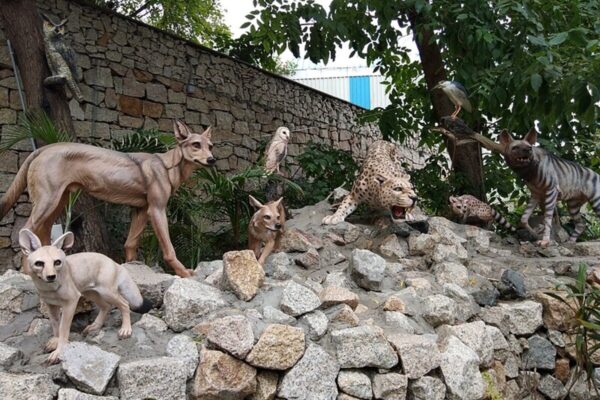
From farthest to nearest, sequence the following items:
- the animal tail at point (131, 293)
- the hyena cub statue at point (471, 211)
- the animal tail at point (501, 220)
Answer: the animal tail at point (501, 220)
the hyena cub statue at point (471, 211)
the animal tail at point (131, 293)

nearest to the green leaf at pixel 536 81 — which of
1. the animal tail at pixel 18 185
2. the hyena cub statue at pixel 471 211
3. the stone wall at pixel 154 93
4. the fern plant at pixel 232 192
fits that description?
the hyena cub statue at pixel 471 211

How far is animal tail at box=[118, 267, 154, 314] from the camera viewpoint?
288 centimetres

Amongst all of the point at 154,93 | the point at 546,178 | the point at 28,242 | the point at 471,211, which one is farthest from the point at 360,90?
the point at 28,242

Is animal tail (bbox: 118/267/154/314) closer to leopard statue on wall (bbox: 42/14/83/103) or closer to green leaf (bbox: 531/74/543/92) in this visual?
leopard statue on wall (bbox: 42/14/83/103)

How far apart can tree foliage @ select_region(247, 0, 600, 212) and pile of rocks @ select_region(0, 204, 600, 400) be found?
54.0 inches

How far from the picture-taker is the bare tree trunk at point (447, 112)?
22.2 feet

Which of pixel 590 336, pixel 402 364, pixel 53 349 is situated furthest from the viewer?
pixel 590 336

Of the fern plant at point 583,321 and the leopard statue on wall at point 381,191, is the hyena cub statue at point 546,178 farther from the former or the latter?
the fern plant at point 583,321

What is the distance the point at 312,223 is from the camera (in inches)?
191

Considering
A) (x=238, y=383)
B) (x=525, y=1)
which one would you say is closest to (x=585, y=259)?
(x=525, y=1)

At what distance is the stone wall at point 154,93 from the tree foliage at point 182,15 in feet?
3.38

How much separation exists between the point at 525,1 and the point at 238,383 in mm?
3906

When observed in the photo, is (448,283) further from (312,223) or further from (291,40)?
(291,40)

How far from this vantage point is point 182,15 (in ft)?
33.8
